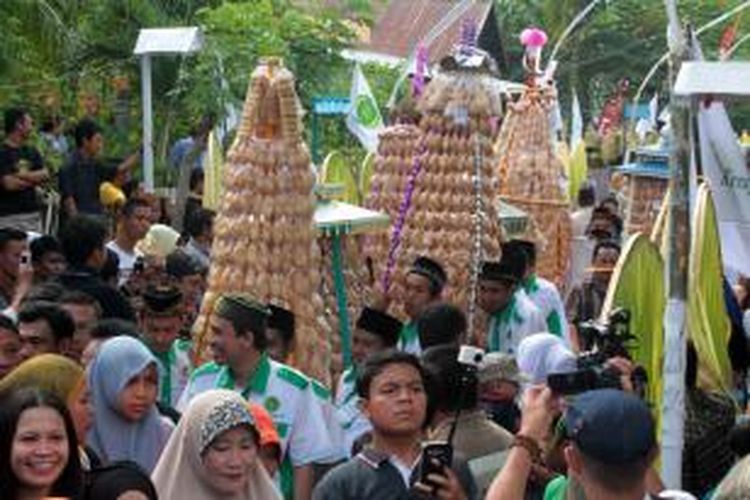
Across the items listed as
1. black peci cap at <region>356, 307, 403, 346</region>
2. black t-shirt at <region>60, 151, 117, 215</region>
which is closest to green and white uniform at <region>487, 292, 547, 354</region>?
black peci cap at <region>356, 307, 403, 346</region>

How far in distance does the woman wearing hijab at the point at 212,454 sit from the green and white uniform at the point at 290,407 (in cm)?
132

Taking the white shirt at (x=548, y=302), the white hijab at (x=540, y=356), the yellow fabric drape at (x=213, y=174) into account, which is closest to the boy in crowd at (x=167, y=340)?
the white hijab at (x=540, y=356)

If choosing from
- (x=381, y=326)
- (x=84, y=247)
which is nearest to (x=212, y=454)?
(x=381, y=326)

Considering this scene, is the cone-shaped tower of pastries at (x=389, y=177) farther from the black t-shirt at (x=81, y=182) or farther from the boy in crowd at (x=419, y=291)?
the black t-shirt at (x=81, y=182)

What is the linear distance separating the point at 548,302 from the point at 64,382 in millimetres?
5088

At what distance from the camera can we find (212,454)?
6.70m

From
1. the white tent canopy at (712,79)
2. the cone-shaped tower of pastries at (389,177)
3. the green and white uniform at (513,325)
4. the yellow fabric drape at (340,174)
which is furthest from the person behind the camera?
the yellow fabric drape at (340,174)

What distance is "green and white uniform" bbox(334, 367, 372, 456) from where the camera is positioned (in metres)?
8.59

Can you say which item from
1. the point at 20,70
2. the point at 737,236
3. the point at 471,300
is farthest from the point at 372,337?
the point at 20,70

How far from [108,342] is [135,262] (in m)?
4.90

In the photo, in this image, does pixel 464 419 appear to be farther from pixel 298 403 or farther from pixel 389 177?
pixel 389 177

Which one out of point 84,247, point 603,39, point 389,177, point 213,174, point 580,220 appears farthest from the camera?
point 603,39

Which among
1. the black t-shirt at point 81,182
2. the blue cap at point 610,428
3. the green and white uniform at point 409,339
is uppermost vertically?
the blue cap at point 610,428

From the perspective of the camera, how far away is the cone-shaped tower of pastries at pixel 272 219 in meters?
10.3
